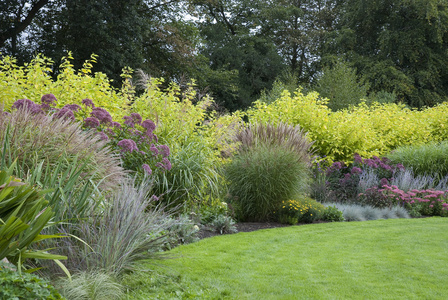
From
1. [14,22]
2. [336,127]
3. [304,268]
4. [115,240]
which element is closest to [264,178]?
[304,268]

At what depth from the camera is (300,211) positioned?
22.2 feet

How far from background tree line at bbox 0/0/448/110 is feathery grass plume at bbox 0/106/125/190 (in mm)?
11081

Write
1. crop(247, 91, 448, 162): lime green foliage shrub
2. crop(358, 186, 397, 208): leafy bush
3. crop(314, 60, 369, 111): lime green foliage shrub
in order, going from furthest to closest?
1. crop(314, 60, 369, 111): lime green foliage shrub
2. crop(247, 91, 448, 162): lime green foliage shrub
3. crop(358, 186, 397, 208): leafy bush

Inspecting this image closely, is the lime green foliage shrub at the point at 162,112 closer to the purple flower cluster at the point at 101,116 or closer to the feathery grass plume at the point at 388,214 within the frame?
the purple flower cluster at the point at 101,116

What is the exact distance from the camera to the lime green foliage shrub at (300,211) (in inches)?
266

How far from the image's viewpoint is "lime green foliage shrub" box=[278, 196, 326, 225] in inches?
266

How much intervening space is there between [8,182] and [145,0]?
18225mm

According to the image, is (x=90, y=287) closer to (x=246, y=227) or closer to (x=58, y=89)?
(x=246, y=227)

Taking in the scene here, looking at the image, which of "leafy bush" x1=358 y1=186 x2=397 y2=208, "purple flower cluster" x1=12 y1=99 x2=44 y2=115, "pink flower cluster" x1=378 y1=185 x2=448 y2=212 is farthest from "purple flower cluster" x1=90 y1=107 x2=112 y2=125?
"pink flower cluster" x1=378 y1=185 x2=448 y2=212

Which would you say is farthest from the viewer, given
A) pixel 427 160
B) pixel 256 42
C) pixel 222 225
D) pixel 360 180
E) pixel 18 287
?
pixel 256 42

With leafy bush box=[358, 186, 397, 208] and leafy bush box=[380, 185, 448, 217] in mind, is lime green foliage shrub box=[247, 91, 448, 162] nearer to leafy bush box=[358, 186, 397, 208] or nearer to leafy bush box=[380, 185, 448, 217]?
leafy bush box=[358, 186, 397, 208]

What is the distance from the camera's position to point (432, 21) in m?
24.5

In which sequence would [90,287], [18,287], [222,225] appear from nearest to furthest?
[18,287] < [90,287] < [222,225]

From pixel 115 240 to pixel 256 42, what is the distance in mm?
24650
